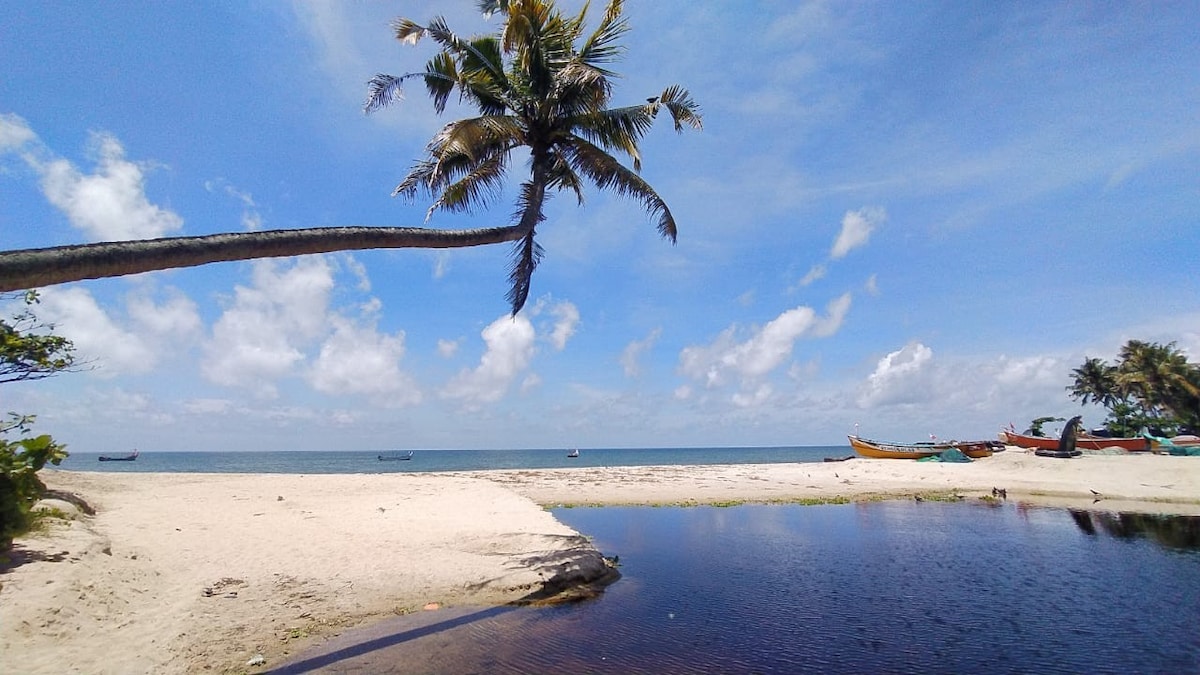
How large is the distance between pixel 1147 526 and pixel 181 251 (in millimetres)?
30994

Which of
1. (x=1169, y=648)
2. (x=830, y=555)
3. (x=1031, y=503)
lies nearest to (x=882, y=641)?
(x=1169, y=648)

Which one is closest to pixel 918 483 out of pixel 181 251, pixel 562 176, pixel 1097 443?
pixel 1097 443

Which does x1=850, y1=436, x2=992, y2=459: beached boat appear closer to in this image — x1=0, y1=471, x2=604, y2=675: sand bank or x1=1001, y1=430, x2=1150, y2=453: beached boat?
x1=1001, y1=430, x2=1150, y2=453: beached boat

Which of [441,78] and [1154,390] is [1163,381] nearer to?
[1154,390]

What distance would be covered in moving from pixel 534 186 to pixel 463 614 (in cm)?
927

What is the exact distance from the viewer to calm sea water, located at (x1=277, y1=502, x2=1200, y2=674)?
8.27m

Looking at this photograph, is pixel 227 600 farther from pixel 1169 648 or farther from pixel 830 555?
pixel 1169 648

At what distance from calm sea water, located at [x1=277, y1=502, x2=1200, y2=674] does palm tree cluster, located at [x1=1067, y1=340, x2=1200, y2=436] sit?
52.6 meters

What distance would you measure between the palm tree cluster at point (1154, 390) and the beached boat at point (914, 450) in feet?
51.7

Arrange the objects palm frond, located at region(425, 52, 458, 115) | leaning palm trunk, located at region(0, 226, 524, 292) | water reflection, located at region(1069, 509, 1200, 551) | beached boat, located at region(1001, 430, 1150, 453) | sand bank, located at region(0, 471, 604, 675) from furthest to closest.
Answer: beached boat, located at region(1001, 430, 1150, 453) < water reflection, located at region(1069, 509, 1200, 551) < palm frond, located at region(425, 52, 458, 115) < sand bank, located at region(0, 471, 604, 675) < leaning palm trunk, located at region(0, 226, 524, 292)

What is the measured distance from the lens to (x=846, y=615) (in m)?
10.6

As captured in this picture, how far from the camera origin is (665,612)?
10758 mm

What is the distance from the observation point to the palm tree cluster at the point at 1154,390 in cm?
5469

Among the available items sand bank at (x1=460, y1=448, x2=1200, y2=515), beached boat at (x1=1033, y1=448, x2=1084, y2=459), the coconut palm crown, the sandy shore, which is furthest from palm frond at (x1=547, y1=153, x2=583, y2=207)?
beached boat at (x1=1033, y1=448, x2=1084, y2=459)
